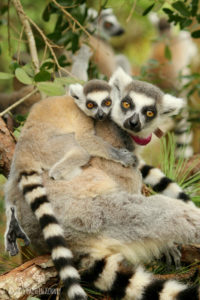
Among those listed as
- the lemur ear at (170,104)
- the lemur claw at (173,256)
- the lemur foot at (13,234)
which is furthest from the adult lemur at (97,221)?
the lemur ear at (170,104)

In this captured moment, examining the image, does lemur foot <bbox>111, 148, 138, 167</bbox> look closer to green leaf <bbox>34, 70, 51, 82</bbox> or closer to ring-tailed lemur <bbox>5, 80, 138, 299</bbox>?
ring-tailed lemur <bbox>5, 80, 138, 299</bbox>

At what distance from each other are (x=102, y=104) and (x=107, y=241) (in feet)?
5.01

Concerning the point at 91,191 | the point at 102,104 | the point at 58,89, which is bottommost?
the point at 91,191

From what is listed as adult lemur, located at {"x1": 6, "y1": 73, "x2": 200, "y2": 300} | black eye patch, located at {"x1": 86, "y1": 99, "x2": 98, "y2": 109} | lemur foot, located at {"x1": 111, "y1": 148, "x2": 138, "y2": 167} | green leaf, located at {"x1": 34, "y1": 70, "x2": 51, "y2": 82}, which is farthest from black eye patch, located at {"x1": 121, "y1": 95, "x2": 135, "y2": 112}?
green leaf, located at {"x1": 34, "y1": 70, "x2": 51, "y2": 82}

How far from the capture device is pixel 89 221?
320 cm

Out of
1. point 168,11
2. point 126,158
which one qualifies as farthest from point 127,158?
point 168,11

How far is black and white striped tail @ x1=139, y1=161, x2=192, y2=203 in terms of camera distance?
4.18 meters

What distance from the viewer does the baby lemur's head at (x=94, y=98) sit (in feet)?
13.2

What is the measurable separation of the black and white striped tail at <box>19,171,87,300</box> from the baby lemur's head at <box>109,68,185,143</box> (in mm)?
1064

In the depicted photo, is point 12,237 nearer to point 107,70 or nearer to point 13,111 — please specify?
point 13,111

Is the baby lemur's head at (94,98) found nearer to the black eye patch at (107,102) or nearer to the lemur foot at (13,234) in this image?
the black eye patch at (107,102)

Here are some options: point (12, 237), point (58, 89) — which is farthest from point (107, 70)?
point (12, 237)

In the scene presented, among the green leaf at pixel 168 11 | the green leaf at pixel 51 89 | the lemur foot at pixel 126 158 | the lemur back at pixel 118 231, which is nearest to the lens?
the lemur back at pixel 118 231

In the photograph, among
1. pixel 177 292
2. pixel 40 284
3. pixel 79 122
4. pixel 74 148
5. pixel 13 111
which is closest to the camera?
pixel 177 292
